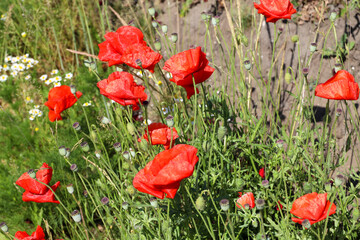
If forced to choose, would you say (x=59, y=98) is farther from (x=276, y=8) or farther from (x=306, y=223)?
(x=306, y=223)

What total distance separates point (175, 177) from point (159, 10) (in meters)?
3.36

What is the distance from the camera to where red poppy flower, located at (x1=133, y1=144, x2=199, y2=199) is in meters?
1.33

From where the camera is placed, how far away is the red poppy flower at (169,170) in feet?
4.36

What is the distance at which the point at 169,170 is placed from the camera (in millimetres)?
1333

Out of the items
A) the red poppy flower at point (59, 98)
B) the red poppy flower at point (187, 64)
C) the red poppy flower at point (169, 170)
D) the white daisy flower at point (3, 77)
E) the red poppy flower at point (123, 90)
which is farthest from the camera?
the white daisy flower at point (3, 77)

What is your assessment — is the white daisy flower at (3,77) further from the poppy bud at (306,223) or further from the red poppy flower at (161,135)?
the poppy bud at (306,223)

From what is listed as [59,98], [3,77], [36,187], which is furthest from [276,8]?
[3,77]

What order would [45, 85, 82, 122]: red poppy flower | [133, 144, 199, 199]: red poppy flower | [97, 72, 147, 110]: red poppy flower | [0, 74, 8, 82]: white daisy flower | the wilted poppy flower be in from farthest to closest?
1. [0, 74, 8, 82]: white daisy flower
2. [45, 85, 82, 122]: red poppy flower
3. the wilted poppy flower
4. [97, 72, 147, 110]: red poppy flower
5. [133, 144, 199, 199]: red poppy flower

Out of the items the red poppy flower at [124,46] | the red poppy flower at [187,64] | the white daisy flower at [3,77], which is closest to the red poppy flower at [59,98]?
the red poppy flower at [124,46]

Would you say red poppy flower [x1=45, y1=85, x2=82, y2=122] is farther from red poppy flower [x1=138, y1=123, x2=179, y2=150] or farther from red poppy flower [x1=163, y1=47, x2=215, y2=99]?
red poppy flower [x1=163, y1=47, x2=215, y2=99]

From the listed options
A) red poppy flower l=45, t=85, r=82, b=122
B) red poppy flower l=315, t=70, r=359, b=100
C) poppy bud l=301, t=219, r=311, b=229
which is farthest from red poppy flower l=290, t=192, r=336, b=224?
red poppy flower l=45, t=85, r=82, b=122

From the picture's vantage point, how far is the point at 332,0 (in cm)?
336

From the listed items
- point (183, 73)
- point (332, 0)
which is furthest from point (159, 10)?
point (183, 73)

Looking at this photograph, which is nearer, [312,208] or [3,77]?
[312,208]
